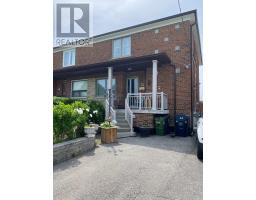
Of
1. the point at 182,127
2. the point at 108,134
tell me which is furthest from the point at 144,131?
the point at 108,134

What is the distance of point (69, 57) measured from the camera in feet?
44.8

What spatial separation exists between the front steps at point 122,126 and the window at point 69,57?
6.60 meters

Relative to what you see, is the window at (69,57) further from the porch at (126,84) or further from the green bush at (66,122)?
the green bush at (66,122)

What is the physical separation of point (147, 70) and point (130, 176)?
705 centimetres

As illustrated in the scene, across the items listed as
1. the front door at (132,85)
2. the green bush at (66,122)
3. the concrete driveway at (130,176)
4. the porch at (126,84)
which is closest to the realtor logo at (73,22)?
the porch at (126,84)

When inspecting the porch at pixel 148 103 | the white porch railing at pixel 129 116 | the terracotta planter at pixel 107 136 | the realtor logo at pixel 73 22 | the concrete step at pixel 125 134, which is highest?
the realtor logo at pixel 73 22

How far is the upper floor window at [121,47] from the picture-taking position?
10821 millimetres

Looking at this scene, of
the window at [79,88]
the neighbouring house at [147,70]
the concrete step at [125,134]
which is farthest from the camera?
the window at [79,88]

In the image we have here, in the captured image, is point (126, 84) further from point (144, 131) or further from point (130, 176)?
point (130, 176)
